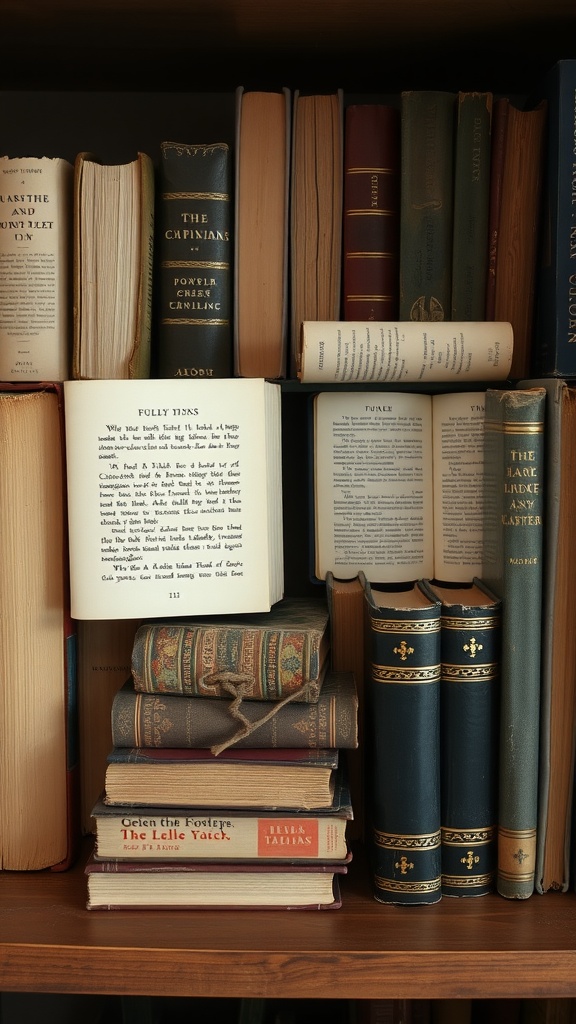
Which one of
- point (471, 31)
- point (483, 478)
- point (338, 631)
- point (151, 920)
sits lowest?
point (151, 920)

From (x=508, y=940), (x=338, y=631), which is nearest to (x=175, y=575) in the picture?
(x=338, y=631)

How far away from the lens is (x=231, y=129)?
3.16 ft

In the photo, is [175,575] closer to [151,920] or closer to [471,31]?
[151,920]

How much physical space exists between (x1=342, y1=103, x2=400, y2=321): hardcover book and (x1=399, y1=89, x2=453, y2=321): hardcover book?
0.02 metres

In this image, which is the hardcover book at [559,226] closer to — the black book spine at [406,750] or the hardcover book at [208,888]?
the black book spine at [406,750]

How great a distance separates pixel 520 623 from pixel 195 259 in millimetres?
430

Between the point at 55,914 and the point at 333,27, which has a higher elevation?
the point at 333,27

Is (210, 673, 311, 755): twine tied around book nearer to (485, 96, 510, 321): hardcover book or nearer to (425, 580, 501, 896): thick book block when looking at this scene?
(425, 580, 501, 896): thick book block

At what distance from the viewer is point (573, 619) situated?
2.39 ft

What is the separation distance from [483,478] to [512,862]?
337 mm

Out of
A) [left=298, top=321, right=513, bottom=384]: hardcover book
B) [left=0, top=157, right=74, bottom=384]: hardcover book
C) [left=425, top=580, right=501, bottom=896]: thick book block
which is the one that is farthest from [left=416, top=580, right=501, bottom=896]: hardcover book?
[left=0, top=157, right=74, bottom=384]: hardcover book

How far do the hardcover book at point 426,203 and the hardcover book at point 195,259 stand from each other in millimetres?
164

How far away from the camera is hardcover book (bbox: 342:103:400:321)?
0.81 metres

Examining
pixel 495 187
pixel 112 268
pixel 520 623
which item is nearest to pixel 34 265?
pixel 112 268
